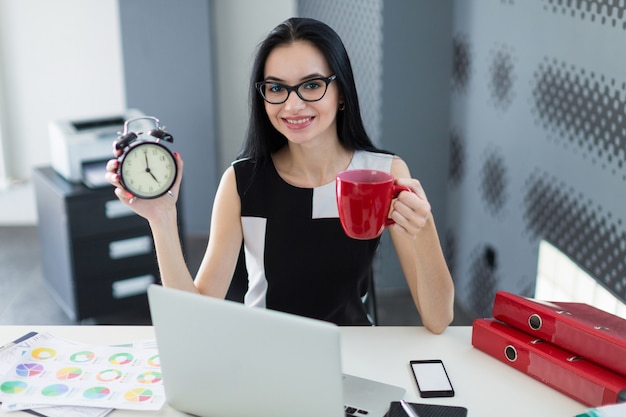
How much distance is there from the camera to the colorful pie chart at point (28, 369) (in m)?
1.42

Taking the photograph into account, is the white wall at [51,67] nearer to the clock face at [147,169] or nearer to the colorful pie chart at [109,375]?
the clock face at [147,169]

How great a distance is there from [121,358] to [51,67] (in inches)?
127

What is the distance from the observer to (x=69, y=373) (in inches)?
56.2

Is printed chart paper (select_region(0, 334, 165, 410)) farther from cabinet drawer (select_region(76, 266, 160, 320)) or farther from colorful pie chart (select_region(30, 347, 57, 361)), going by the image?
cabinet drawer (select_region(76, 266, 160, 320))

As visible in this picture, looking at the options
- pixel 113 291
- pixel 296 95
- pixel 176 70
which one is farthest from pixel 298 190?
pixel 176 70

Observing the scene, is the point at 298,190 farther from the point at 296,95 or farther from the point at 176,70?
the point at 176,70

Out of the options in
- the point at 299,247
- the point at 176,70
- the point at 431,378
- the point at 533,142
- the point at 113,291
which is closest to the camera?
the point at 431,378

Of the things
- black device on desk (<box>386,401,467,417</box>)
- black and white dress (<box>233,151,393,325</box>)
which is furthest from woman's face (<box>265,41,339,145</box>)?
black device on desk (<box>386,401,467,417</box>)

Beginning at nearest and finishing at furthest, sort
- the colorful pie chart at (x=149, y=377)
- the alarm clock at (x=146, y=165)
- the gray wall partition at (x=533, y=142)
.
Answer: the colorful pie chart at (x=149, y=377), the alarm clock at (x=146, y=165), the gray wall partition at (x=533, y=142)

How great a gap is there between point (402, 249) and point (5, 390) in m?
0.94

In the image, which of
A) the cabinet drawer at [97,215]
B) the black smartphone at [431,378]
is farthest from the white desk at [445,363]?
the cabinet drawer at [97,215]

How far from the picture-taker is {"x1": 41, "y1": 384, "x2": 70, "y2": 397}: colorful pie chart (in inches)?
53.3

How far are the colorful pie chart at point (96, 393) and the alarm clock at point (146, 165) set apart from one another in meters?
0.41

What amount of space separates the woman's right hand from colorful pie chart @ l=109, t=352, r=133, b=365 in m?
0.30
